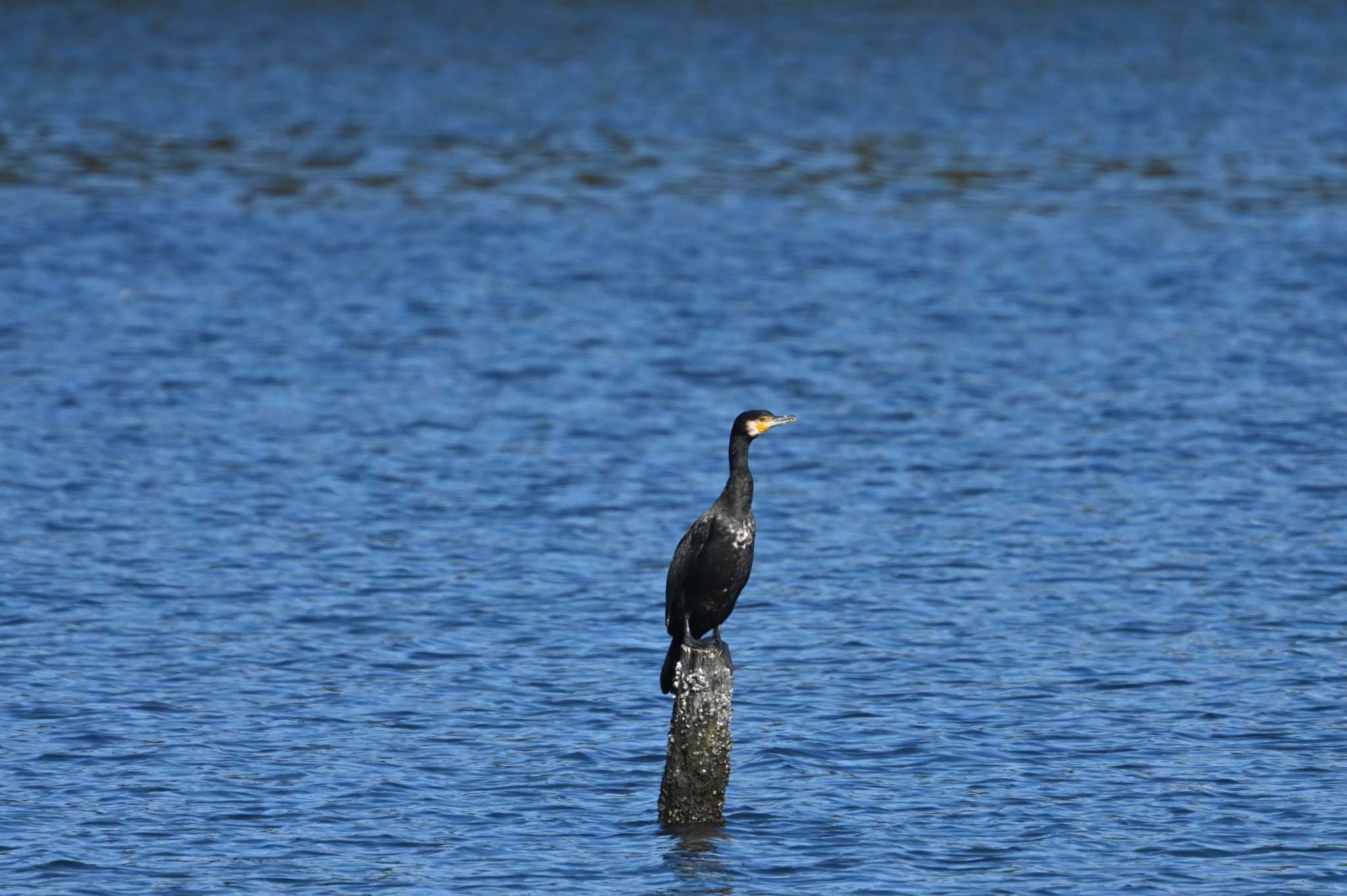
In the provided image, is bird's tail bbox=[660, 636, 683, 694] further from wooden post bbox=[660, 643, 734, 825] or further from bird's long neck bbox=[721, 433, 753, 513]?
bird's long neck bbox=[721, 433, 753, 513]

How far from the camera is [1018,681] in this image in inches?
684

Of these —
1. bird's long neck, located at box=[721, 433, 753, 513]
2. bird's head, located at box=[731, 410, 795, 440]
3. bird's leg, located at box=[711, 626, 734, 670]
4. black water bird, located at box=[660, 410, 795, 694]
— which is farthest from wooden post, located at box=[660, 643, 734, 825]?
bird's head, located at box=[731, 410, 795, 440]

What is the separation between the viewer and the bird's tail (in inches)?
539

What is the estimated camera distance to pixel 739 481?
13.9 metres

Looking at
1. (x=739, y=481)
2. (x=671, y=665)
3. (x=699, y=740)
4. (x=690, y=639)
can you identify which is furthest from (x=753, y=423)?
(x=699, y=740)

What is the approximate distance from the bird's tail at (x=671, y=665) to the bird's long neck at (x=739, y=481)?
98 centimetres

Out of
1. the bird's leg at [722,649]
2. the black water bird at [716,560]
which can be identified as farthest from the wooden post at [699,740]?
the black water bird at [716,560]

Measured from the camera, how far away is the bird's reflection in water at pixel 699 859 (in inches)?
524

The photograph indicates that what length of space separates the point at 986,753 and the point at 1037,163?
95.4ft

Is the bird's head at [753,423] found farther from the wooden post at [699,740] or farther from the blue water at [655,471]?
the blue water at [655,471]

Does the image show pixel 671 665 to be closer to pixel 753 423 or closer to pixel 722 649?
pixel 722 649

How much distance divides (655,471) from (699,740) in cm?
1065

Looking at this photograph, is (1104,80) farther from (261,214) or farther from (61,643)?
(61,643)

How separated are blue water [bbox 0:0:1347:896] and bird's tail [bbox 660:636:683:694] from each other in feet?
3.57
